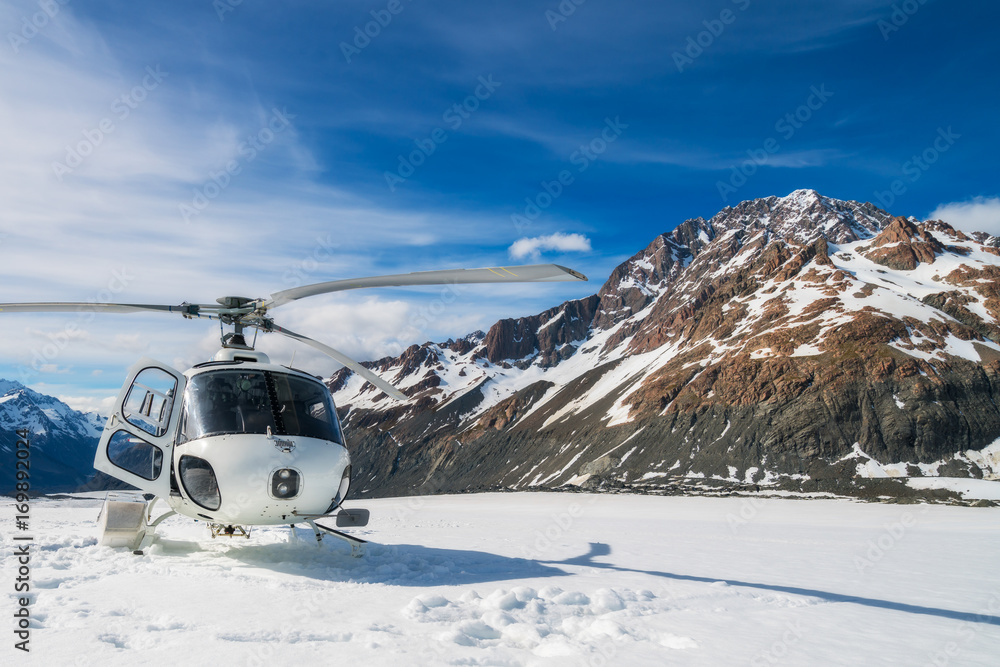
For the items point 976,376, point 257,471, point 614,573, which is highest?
point 976,376

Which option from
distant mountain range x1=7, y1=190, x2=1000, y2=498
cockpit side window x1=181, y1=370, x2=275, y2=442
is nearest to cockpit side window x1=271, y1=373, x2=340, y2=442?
cockpit side window x1=181, y1=370, x2=275, y2=442

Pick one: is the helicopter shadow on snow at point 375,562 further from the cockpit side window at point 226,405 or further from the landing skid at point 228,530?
the cockpit side window at point 226,405

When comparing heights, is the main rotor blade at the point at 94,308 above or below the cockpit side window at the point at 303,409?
above

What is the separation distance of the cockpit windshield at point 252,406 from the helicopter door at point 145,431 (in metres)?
0.47

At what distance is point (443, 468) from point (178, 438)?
13780 centimetres

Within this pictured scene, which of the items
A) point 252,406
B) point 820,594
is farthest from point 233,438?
point 820,594

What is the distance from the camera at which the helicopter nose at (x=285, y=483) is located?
8.07 m

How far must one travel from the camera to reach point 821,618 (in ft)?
20.5

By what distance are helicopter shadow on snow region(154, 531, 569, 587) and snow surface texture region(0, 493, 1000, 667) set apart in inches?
1.9

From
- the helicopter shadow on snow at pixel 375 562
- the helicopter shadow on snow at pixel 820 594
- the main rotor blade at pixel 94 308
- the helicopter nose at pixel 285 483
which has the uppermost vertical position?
the main rotor blade at pixel 94 308

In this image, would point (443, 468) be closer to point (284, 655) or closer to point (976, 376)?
point (976, 376)

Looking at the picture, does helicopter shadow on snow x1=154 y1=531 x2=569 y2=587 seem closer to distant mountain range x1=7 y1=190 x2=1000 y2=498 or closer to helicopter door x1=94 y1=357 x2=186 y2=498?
helicopter door x1=94 y1=357 x2=186 y2=498

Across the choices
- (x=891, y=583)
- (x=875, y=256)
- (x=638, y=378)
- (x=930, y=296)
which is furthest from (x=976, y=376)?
(x=891, y=583)

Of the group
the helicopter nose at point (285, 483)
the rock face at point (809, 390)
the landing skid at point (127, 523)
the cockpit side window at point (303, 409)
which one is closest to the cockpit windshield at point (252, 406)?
the cockpit side window at point (303, 409)
